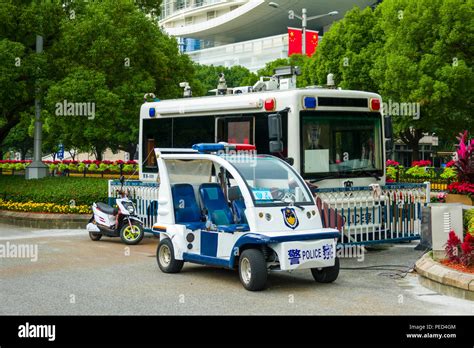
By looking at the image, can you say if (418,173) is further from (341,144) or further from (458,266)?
(458,266)

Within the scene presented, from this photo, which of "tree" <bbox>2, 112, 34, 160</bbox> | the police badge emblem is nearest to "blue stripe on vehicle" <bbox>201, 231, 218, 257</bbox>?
the police badge emblem

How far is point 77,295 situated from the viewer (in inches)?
370

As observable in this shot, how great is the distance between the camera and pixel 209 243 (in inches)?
421

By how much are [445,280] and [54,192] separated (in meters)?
13.1

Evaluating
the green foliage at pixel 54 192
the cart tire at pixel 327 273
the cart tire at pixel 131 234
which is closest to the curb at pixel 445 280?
the cart tire at pixel 327 273

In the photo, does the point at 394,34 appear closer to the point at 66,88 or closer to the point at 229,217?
the point at 66,88

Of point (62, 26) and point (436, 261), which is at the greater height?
point (62, 26)

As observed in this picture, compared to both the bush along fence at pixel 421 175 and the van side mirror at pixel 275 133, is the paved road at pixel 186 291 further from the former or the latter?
the bush along fence at pixel 421 175

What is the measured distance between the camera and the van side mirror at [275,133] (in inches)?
492

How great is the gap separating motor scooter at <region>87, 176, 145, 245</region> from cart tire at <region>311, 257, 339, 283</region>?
5788 millimetres
